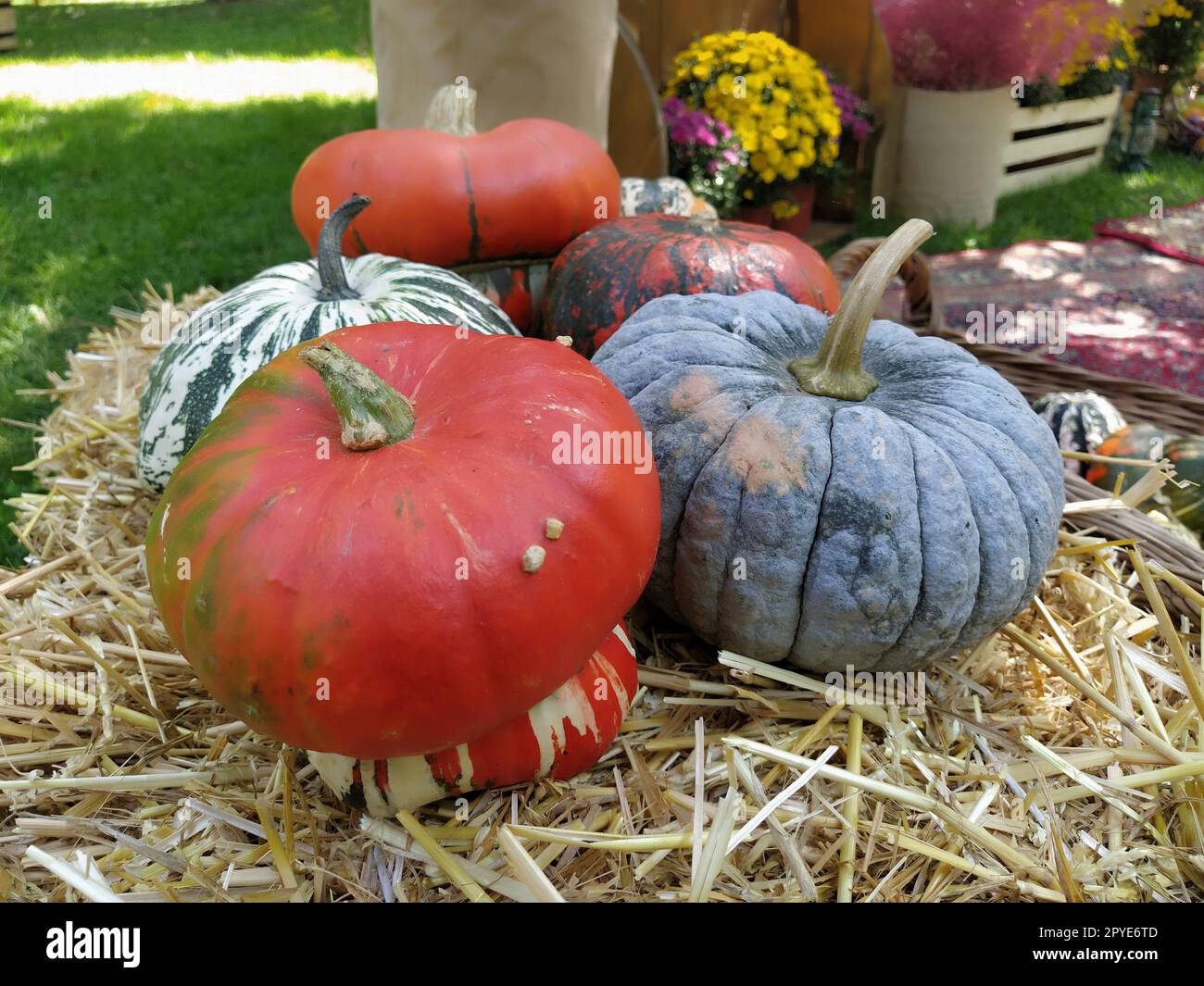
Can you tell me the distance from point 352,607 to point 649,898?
21.8 inches

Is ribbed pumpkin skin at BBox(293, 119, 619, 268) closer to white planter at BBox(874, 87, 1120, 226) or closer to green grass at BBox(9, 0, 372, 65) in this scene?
white planter at BBox(874, 87, 1120, 226)

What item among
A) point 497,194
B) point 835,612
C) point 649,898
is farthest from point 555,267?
point 649,898

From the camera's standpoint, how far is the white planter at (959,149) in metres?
5.17

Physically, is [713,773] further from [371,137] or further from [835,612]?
[371,137]

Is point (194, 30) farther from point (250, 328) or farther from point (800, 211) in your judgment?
point (250, 328)

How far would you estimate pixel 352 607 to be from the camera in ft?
3.61

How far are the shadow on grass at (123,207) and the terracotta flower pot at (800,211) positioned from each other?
2396 mm

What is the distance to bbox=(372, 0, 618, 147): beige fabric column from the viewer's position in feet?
10.1

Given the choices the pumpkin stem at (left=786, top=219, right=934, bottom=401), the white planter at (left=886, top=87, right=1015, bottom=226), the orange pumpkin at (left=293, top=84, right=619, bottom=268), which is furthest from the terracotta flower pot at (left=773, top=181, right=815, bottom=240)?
the pumpkin stem at (left=786, top=219, right=934, bottom=401)

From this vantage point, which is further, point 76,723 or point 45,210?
point 45,210

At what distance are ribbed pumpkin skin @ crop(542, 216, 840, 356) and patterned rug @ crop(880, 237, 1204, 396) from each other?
1797 mm

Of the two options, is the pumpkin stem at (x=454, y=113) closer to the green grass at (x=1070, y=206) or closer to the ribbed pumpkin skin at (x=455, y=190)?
the ribbed pumpkin skin at (x=455, y=190)

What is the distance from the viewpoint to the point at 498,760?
4.41 feet

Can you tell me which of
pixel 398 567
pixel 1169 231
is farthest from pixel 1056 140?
pixel 398 567
